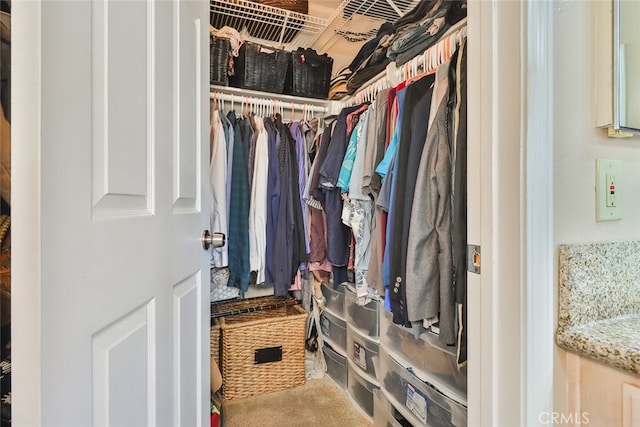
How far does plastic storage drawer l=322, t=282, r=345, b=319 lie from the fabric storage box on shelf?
16 centimetres

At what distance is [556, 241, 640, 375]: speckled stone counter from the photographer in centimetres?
52

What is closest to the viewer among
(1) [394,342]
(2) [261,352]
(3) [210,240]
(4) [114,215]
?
(4) [114,215]

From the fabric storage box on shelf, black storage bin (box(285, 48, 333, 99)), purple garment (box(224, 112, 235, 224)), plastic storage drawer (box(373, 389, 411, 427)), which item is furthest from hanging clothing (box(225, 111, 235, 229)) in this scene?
plastic storage drawer (box(373, 389, 411, 427))

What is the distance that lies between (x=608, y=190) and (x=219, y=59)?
164 centimetres

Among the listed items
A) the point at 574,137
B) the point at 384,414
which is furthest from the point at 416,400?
the point at 574,137

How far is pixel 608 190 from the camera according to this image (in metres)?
0.60

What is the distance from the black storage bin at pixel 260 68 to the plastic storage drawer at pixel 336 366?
1.54 metres

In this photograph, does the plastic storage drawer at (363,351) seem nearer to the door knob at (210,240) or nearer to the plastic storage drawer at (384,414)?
the plastic storage drawer at (384,414)

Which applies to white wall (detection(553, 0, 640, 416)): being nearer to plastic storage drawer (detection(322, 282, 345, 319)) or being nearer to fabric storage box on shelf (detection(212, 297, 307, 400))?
plastic storage drawer (detection(322, 282, 345, 319))

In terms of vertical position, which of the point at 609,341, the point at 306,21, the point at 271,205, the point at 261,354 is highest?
the point at 306,21

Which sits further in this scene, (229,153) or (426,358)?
(229,153)

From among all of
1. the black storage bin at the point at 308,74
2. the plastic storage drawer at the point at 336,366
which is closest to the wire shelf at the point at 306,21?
the black storage bin at the point at 308,74

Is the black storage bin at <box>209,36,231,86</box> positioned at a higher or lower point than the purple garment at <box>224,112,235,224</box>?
higher

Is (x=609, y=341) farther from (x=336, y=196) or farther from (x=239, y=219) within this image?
(x=239, y=219)
